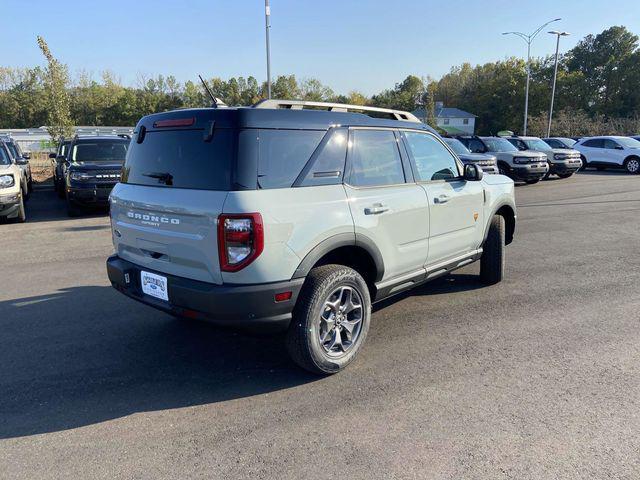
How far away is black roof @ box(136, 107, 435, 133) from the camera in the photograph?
10.3 ft

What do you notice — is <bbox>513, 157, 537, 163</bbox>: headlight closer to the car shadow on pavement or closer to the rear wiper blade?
the car shadow on pavement

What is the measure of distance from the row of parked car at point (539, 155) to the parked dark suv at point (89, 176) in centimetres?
1002

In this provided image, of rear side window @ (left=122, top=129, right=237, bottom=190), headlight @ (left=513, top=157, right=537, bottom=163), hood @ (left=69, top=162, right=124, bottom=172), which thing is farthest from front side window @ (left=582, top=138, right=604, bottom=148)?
rear side window @ (left=122, top=129, right=237, bottom=190)

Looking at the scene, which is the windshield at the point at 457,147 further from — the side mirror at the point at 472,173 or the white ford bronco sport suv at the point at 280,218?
the white ford bronco sport suv at the point at 280,218

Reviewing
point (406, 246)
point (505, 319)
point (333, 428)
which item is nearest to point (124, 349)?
point (333, 428)

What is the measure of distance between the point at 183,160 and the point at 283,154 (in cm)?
74

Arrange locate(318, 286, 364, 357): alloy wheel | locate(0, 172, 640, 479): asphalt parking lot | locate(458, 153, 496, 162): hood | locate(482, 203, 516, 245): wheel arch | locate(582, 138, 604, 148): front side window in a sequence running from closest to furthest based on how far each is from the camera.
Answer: locate(0, 172, 640, 479): asphalt parking lot, locate(318, 286, 364, 357): alloy wheel, locate(482, 203, 516, 245): wheel arch, locate(458, 153, 496, 162): hood, locate(582, 138, 604, 148): front side window

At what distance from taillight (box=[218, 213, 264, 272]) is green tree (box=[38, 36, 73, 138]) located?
790 inches

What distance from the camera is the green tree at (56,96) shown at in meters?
19.0

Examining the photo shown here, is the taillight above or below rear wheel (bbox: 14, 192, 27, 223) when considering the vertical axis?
above

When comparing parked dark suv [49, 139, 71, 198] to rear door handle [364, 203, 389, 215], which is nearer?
rear door handle [364, 203, 389, 215]

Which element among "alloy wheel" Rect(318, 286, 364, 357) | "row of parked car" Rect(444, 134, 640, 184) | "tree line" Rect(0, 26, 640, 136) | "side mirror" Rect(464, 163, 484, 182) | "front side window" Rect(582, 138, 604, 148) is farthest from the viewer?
"tree line" Rect(0, 26, 640, 136)

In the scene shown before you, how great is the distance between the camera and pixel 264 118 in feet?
10.6

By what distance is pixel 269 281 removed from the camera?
3109mm
